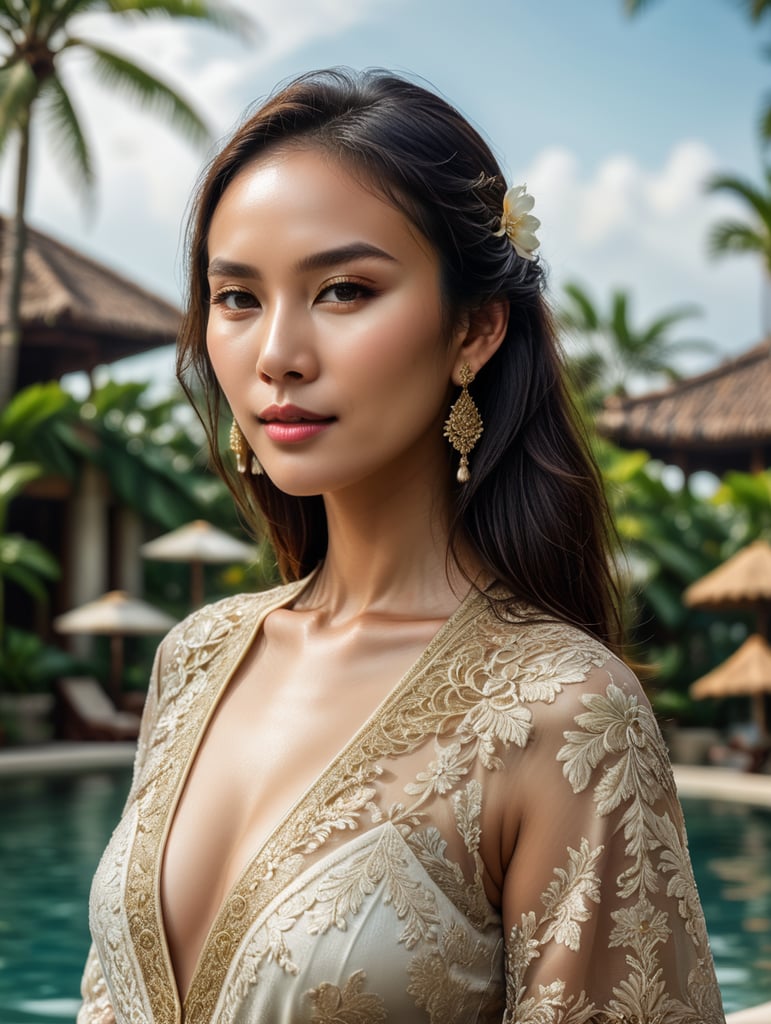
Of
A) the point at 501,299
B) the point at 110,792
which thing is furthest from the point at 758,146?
the point at 501,299

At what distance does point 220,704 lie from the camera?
6.20 feet

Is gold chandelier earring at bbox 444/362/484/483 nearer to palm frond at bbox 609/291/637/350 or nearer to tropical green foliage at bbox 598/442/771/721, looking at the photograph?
tropical green foliage at bbox 598/442/771/721

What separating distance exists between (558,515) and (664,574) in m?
15.1

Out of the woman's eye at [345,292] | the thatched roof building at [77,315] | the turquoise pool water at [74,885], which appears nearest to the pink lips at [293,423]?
the woman's eye at [345,292]

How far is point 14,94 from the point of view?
49.1 ft

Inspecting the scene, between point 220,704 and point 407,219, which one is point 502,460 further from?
point 220,704

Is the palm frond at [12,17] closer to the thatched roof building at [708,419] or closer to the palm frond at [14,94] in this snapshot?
the palm frond at [14,94]

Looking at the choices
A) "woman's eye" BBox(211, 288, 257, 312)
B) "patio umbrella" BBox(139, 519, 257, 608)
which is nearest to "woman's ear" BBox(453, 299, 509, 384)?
"woman's eye" BBox(211, 288, 257, 312)

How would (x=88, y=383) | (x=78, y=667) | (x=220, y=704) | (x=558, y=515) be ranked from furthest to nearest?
1. (x=88, y=383)
2. (x=78, y=667)
3. (x=220, y=704)
4. (x=558, y=515)

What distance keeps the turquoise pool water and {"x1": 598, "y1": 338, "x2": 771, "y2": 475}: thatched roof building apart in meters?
8.75

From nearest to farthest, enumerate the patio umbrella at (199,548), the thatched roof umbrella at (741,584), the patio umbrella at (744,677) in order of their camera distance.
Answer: the patio umbrella at (744,677), the thatched roof umbrella at (741,584), the patio umbrella at (199,548)

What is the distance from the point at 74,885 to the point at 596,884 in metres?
6.99

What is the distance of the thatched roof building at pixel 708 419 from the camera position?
19438 mm

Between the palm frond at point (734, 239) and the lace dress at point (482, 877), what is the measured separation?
62.6 ft
